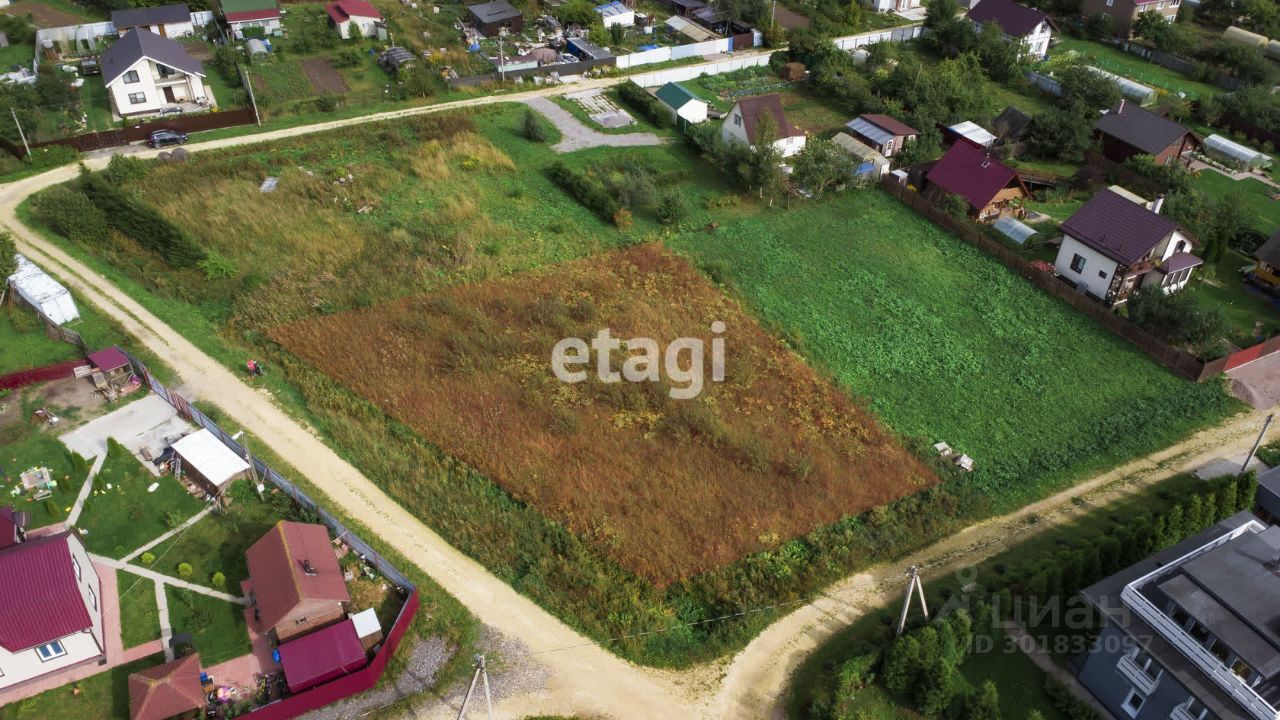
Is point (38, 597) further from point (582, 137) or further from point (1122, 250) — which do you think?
point (1122, 250)

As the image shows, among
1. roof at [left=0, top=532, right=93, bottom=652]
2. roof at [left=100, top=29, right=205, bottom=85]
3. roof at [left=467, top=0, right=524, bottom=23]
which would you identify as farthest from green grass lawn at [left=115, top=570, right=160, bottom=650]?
roof at [left=467, top=0, right=524, bottom=23]

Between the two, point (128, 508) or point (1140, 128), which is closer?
point (128, 508)

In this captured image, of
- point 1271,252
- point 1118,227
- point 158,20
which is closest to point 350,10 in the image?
point 158,20

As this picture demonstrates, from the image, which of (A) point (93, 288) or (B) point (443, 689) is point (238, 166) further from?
(B) point (443, 689)

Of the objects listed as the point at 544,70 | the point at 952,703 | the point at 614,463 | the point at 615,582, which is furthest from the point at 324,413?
the point at 544,70

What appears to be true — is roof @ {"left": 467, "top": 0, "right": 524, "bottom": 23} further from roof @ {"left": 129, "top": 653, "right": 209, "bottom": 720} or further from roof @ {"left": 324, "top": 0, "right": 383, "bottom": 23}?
roof @ {"left": 129, "top": 653, "right": 209, "bottom": 720}
